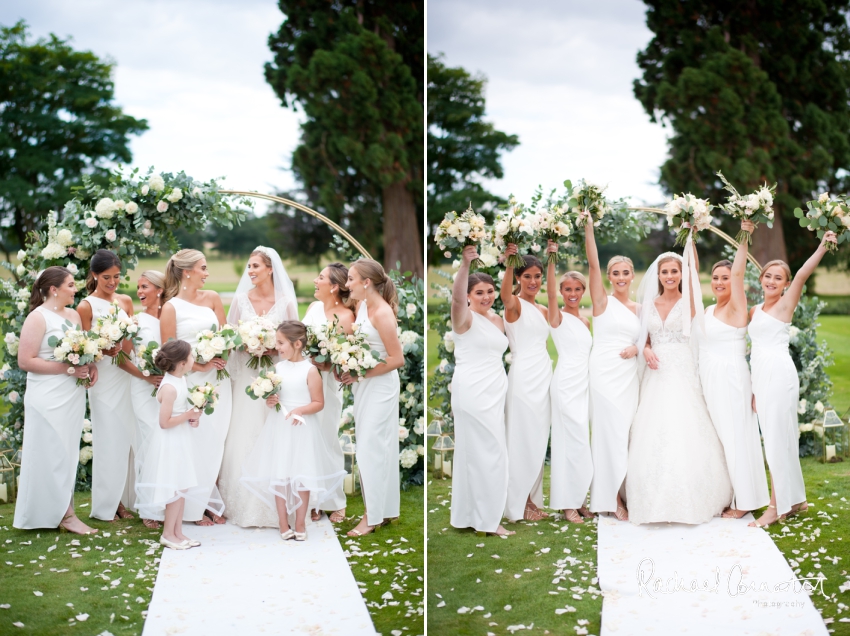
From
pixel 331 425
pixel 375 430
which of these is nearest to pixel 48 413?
pixel 331 425

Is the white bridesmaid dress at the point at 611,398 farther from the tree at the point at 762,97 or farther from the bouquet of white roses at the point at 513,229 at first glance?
the tree at the point at 762,97

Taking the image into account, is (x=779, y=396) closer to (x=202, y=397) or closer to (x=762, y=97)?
(x=762, y=97)

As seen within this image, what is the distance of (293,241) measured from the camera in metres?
7.61

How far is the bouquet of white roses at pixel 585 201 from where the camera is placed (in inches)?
165

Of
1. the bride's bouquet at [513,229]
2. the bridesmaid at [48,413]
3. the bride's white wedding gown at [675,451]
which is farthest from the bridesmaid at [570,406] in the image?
the bridesmaid at [48,413]

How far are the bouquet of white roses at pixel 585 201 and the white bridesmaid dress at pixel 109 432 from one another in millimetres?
3184

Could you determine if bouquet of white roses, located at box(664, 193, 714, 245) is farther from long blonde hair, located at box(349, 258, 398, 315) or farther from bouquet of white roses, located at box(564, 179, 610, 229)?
long blonde hair, located at box(349, 258, 398, 315)

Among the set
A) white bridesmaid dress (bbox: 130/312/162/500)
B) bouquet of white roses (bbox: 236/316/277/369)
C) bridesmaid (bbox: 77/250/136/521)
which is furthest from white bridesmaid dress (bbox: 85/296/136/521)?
bouquet of white roses (bbox: 236/316/277/369)

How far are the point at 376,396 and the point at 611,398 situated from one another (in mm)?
1507

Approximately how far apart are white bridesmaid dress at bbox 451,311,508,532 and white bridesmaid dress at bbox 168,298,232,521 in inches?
61.1

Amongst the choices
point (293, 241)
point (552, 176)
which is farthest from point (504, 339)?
point (293, 241)

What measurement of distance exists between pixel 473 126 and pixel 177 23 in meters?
2.91

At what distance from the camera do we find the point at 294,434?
4.33 m

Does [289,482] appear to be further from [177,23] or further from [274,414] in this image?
[177,23]
